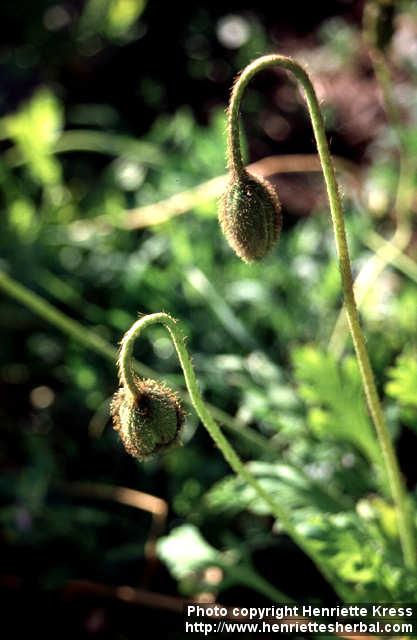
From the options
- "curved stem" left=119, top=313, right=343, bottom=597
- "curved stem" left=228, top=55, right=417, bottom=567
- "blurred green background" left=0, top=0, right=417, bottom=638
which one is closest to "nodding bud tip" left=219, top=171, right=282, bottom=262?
"curved stem" left=228, top=55, right=417, bottom=567

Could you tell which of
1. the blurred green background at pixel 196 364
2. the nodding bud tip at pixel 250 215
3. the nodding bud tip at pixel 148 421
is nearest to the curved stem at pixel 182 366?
the nodding bud tip at pixel 148 421

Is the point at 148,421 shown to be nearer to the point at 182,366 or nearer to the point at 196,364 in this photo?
the point at 182,366

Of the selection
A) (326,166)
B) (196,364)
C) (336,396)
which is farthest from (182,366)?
(196,364)

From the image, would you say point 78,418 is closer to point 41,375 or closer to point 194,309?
point 41,375

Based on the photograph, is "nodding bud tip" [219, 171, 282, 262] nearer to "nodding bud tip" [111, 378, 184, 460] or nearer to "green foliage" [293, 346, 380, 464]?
"nodding bud tip" [111, 378, 184, 460]

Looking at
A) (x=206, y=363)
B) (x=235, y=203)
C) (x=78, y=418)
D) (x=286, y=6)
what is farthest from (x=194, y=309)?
(x=286, y=6)

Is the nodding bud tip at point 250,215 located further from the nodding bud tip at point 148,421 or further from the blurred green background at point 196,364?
the blurred green background at point 196,364

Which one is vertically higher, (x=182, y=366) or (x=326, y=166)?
(x=326, y=166)
